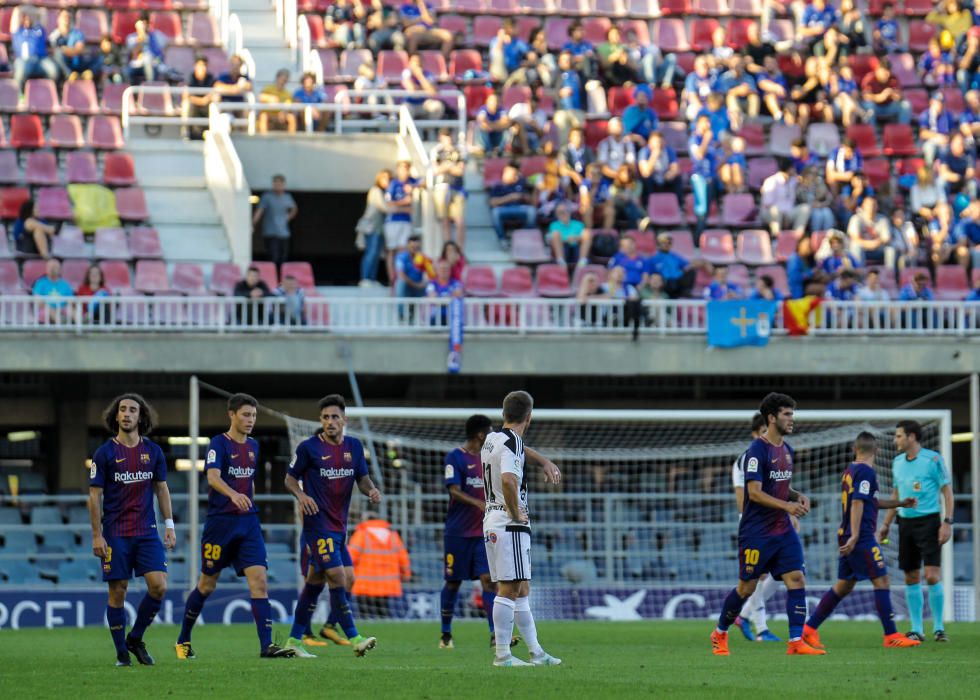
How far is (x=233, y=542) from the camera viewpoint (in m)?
12.7

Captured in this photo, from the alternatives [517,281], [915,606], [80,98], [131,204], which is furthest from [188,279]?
[915,606]

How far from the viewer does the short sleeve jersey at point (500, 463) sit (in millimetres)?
11273

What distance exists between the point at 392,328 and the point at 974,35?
14303mm

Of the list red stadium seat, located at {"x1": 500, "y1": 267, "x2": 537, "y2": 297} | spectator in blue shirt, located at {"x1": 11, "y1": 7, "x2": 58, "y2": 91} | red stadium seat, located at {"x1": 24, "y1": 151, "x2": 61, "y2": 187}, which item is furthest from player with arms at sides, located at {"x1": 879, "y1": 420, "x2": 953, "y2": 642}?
spectator in blue shirt, located at {"x1": 11, "y1": 7, "x2": 58, "y2": 91}

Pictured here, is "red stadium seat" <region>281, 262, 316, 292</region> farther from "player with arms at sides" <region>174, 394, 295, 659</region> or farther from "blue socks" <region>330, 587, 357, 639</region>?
"player with arms at sides" <region>174, 394, 295, 659</region>

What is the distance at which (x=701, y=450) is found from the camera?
23.5 metres

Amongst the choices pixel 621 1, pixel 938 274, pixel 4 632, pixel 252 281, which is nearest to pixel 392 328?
pixel 252 281

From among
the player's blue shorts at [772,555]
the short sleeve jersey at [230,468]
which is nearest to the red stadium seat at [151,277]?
the short sleeve jersey at [230,468]

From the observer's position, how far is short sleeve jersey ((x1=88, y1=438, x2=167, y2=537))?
1217 centimetres

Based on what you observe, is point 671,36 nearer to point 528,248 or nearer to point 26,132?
point 528,248

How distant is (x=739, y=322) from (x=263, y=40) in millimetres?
12150

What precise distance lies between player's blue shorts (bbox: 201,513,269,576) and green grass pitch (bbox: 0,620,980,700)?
2.26 ft

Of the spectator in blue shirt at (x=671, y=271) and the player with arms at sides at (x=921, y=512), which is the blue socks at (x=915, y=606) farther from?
the spectator in blue shirt at (x=671, y=271)

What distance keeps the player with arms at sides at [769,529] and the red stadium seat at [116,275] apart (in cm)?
1383
